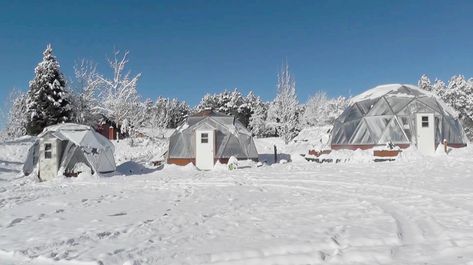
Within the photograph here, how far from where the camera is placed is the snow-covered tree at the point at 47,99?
34.0 metres

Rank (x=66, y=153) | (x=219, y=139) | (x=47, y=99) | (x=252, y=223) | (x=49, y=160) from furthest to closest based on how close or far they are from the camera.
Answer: (x=47, y=99) < (x=219, y=139) < (x=66, y=153) < (x=49, y=160) < (x=252, y=223)

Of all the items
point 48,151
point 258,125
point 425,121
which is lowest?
point 48,151

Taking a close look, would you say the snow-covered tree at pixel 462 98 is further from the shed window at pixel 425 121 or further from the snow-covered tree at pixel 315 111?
the shed window at pixel 425 121

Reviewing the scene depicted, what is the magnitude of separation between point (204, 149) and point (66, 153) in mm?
7368

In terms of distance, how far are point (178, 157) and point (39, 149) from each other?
730cm

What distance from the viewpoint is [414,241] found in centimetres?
548

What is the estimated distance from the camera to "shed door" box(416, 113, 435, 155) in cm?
2144

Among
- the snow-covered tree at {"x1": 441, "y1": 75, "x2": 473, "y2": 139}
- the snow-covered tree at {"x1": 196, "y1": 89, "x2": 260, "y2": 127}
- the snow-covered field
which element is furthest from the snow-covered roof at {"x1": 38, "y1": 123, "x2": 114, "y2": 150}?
the snow-covered tree at {"x1": 441, "y1": 75, "x2": 473, "y2": 139}

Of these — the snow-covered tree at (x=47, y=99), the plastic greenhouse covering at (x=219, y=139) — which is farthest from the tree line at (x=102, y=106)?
the plastic greenhouse covering at (x=219, y=139)

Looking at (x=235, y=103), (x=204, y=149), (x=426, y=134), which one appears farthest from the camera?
(x=235, y=103)

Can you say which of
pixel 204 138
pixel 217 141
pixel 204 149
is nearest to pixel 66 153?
pixel 204 149

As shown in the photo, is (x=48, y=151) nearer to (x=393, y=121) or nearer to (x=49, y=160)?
(x=49, y=160)

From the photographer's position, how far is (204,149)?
73.0 feet

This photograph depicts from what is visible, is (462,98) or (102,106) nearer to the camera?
(102,106)
